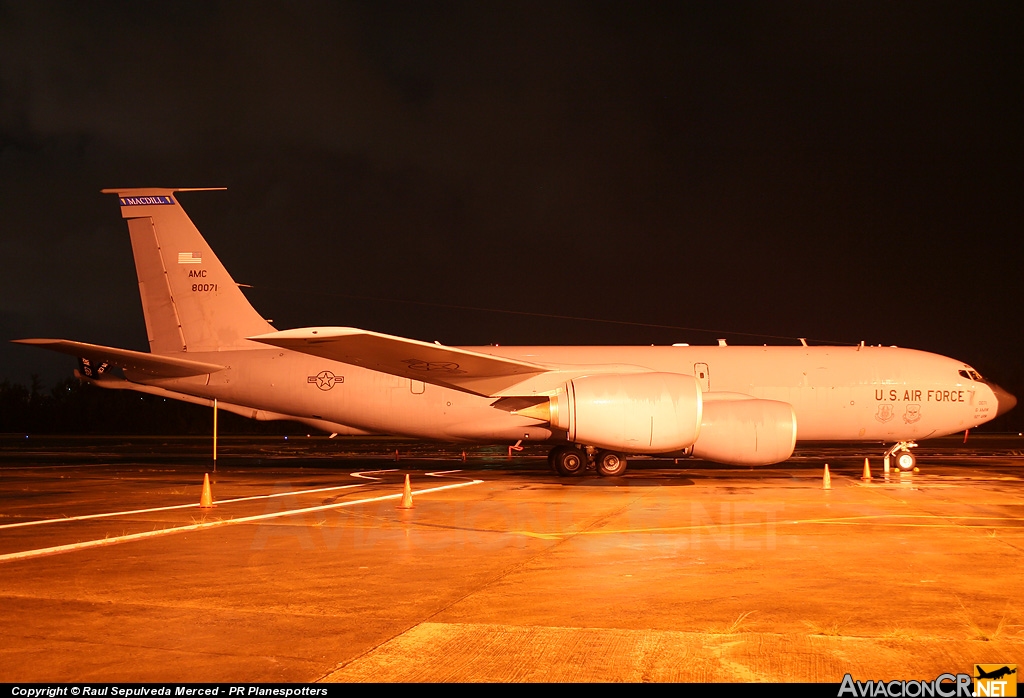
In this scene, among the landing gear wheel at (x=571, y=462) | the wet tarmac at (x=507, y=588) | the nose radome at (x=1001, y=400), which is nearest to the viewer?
the wet tarmac at (x=507, y=588)

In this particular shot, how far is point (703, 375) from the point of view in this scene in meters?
21.9

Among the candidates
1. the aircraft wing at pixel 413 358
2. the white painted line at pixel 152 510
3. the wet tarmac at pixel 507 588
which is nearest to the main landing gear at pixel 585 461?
the aircraft wing at pixel 413 358

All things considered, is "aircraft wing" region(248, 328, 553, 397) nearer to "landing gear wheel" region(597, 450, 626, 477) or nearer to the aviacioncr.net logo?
"landing gear wheel" region(597, 450, 626, 477)

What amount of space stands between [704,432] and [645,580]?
451 inches

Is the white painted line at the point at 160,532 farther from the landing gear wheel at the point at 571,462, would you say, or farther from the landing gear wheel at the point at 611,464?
the landing gear wheel at the point at 611,464

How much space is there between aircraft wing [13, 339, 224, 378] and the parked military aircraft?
0.04m

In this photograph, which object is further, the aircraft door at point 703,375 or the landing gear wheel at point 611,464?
the aircraft door at point 703,375

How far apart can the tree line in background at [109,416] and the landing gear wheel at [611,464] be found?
207ft

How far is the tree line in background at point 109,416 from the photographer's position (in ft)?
266

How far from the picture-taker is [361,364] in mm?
18625

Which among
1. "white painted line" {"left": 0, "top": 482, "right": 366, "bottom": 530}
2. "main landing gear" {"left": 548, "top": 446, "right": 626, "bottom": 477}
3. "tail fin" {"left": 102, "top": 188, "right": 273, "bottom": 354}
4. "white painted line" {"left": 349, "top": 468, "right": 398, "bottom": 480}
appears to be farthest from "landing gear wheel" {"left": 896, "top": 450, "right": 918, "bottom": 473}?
"tail fin" {"left": 102, "top": 188, "right": 273, "bottom": 354}

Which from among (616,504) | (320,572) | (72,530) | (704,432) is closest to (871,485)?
(704,432)

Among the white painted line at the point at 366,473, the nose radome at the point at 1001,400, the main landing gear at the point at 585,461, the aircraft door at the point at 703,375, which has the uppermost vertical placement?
the aircraft door at the point at 703,375

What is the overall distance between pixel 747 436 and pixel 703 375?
11.3ft
